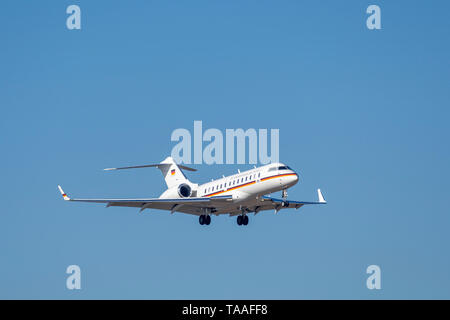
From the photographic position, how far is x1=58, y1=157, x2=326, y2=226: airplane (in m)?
45.5

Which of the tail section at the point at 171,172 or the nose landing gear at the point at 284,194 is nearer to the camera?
the nose landing gear at the point at 284,194

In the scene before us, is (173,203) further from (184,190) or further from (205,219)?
(184,190)

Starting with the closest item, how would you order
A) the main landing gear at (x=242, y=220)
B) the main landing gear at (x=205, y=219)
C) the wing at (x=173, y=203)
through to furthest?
1. the wing at (x=173, y=203)
2. the main landing gear at (x=205, y=219)
3. the main landing gear at (x=242, y=220)

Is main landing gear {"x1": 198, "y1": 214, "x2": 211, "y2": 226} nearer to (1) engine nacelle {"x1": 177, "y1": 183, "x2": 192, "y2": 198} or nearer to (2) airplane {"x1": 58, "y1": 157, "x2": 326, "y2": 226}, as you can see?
(2) airplane {"x1": 58, "y1": 157, "x2": 326, "y2": 226}

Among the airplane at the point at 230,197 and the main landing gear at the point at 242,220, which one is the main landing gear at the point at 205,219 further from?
the main landing gear at the point at 242,220

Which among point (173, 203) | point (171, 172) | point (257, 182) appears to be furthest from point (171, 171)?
point (257, 182)

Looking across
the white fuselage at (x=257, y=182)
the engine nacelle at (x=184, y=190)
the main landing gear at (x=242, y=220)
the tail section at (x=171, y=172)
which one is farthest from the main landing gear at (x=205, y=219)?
the tail section at (x=171, y=172)

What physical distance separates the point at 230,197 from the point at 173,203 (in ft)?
12.0

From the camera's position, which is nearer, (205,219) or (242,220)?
(205,219)

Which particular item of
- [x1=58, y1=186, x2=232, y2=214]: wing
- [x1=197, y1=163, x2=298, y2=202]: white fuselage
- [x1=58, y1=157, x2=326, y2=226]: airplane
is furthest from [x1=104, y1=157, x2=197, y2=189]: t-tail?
[x1=197, y1=163, x2=298, y2=202]: white fuselage

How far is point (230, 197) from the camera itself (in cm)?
4738

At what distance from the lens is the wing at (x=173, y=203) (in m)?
47.6
